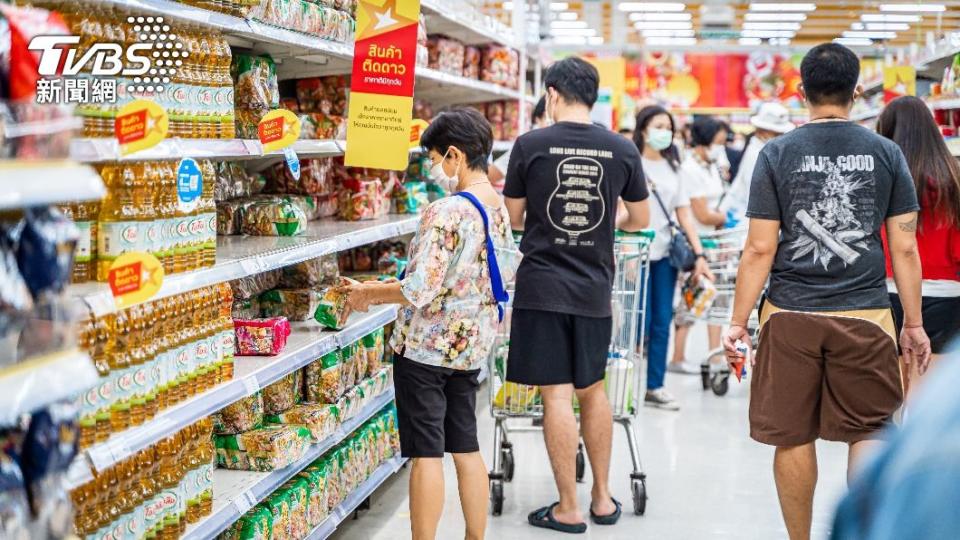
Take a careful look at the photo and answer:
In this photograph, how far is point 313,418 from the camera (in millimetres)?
3771

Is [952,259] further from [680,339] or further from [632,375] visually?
[680,339]

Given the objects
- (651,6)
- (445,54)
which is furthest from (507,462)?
(651,6)

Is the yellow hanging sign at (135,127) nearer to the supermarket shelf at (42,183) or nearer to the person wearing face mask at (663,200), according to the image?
the supermarket shelf at (42,183)

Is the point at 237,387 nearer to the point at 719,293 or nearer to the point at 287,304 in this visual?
the point at 287,304

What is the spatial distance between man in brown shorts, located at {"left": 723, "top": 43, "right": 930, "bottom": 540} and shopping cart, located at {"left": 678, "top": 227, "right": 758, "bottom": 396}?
3.02 m

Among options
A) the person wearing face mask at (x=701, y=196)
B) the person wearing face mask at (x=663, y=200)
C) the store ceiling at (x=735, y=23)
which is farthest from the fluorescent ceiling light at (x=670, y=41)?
the person wearing face mask at (x=663, y=200)

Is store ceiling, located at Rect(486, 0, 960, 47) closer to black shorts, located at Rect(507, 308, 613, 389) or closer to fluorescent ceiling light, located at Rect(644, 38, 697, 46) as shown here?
fluorescent ceiling light, located at Rect(644, 38, 697, 46)

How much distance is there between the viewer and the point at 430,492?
3.52 meters

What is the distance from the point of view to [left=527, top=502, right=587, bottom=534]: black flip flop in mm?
4305

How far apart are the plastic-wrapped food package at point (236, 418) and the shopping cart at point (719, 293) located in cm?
361

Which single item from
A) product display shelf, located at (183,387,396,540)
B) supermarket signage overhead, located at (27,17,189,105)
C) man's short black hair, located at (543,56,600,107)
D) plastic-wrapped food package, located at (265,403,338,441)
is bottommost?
product display shelf, located at (183,387,396,540)

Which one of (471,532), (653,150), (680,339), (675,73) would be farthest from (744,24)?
(471,532)

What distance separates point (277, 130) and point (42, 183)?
1891 millimetres

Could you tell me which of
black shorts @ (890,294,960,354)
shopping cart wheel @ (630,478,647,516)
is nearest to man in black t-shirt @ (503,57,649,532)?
shopping cart wheel @ (630,478,647,516)
